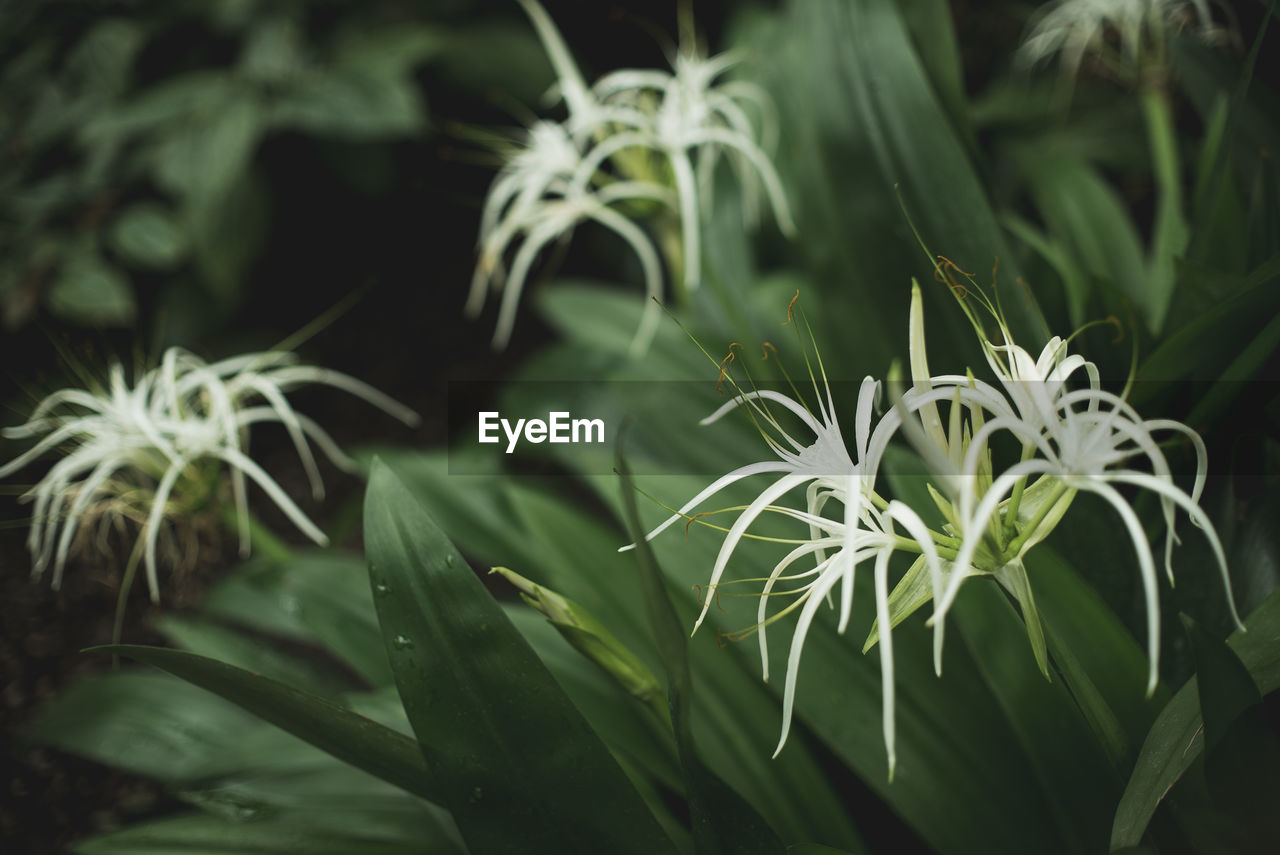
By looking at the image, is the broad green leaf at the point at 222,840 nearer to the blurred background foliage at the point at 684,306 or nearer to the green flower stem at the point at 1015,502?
the blurred background foliage at the point at 684,306

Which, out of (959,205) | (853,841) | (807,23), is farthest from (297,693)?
(807,23)

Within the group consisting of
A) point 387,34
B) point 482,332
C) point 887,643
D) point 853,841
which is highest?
point 387,34

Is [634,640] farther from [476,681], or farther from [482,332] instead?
[482,332]

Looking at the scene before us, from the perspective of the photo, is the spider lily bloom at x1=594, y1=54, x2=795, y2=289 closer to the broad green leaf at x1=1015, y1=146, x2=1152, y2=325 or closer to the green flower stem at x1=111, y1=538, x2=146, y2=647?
the broad green leaf at x1=1015, y1=146, x2=1152, y2=325

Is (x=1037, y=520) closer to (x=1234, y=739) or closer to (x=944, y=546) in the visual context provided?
(x=944, y=546)

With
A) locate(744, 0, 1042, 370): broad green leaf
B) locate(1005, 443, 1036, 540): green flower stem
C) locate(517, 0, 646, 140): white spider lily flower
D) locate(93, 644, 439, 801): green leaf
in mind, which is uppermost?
locate(517, 0, 646, 140): white spider lily flower

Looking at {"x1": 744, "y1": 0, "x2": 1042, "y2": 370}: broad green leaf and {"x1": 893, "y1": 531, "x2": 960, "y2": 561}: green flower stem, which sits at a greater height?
{"x1": 744, "y1": 0, "x2": 1042, "y2": 370}: broad green leaf

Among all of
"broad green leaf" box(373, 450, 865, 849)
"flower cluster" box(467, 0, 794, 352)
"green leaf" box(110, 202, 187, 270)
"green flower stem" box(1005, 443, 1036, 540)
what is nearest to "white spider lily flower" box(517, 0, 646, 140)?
"flower cluster" box(467, 0, 794, 352)

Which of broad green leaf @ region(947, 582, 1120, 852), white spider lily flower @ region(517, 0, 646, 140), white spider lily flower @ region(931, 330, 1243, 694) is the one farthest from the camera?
white spider lily flower @ region(517, 0, 646, 140)

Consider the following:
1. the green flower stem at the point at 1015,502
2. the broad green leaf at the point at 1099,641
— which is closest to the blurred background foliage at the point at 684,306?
the broad green leaf at the point at 1099,641
